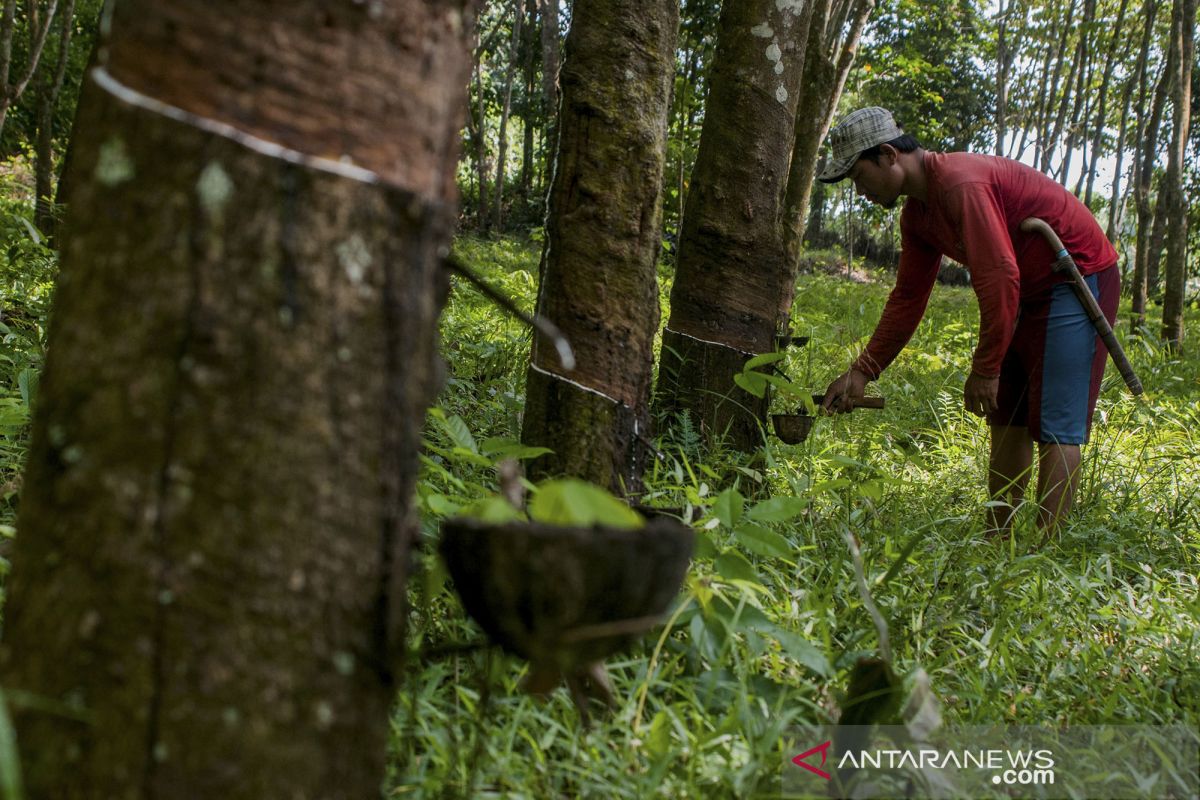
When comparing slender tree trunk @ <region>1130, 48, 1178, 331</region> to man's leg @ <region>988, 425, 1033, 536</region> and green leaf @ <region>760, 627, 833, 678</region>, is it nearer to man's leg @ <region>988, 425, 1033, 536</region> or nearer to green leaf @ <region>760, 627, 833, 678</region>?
man's leg @ <region>988, 425, 1033, 536</region>

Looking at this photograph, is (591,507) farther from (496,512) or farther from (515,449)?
(515,449)

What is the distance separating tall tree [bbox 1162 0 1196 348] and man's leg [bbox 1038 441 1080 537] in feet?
19.0

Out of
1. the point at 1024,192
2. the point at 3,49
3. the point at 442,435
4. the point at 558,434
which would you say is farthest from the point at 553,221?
the point at 3,49

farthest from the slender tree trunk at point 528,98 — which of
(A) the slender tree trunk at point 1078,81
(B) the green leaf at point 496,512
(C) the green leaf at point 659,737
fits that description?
(B) the green leaf at point 496,512

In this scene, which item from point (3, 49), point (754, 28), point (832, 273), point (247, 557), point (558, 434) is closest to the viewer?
point (247, 557)

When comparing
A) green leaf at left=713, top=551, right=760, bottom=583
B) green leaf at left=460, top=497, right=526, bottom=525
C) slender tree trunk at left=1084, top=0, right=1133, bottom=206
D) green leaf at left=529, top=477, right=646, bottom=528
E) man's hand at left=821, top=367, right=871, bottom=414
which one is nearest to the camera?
green leaf at left=529, top=477, right=646, bottom=528

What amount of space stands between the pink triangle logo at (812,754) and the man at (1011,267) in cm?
190

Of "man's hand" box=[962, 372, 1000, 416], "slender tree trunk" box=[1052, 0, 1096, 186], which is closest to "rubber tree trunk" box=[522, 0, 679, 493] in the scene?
"man's hand" box=[962, 372, 1000, 416]

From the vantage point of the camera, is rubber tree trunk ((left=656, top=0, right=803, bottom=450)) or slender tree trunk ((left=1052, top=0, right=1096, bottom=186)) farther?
slender tree trunk ((left=1052, top=0, right=1096, bottom=186))

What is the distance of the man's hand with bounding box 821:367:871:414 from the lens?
3496 millimetres

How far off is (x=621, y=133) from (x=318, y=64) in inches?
56.6

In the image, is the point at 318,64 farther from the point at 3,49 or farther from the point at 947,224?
the point at 3,49

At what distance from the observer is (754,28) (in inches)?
130

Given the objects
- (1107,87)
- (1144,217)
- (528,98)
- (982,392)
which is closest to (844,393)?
(982,392)
